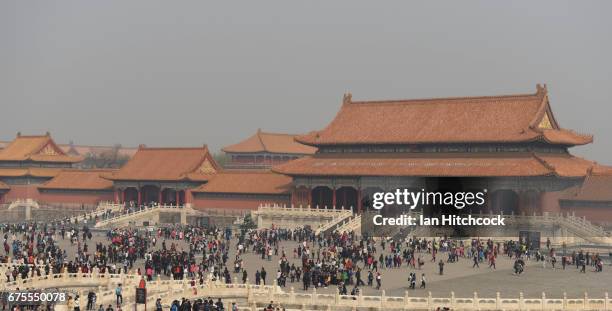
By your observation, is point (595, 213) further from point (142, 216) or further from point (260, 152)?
point (260, 152)

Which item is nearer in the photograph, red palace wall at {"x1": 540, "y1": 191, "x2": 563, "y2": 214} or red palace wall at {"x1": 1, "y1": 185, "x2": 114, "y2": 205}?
red palace wall at {"x1": 540, "y1": 191, "x2": 563, "y2": 214}

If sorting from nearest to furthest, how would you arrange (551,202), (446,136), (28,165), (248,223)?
(551,202) → (446,136) → (248,223) → (28,165)

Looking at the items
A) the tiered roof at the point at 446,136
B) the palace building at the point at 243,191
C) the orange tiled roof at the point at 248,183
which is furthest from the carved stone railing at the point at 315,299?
the orange tiled roof at the point at 248,183

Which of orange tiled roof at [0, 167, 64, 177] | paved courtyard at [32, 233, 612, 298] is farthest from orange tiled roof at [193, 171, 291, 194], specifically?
paved courtyard at [32, 233, 612, 298]

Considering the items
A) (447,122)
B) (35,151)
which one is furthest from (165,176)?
(447,122)

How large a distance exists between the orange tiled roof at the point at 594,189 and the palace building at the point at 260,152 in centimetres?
5023

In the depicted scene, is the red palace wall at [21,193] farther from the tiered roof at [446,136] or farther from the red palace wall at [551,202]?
the red palace wall at [551,202]

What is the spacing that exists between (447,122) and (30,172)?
4579 cm

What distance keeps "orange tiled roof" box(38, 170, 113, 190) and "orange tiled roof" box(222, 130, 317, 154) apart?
69.9ft

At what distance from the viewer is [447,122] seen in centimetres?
8250

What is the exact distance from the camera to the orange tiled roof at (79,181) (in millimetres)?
99250

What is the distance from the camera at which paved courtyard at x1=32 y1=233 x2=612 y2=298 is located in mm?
46781

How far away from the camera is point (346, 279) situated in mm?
47844

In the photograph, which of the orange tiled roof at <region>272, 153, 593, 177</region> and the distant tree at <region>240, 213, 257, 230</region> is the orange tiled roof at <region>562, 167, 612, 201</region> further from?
the distant tree at <region>240, 213, 257, 230</region>
